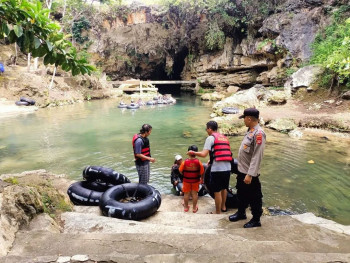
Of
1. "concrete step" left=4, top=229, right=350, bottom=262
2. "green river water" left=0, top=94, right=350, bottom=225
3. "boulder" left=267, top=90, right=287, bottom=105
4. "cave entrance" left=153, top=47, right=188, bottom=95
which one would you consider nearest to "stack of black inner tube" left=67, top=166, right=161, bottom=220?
"green river water" left=0, top=94, right=350, bottom=225

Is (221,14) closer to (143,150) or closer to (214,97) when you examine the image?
(214,97)

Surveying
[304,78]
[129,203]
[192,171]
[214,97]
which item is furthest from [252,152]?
[214,97]

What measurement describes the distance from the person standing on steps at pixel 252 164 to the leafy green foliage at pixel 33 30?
6.41ft

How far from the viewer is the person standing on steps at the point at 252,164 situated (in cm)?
313

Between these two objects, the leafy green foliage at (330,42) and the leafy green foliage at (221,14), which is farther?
the leafy green foliage at (221,14)

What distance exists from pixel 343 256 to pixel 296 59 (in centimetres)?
2100

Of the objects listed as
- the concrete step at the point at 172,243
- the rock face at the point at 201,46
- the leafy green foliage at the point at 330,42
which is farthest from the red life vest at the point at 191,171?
the rock face at the point at 201,46

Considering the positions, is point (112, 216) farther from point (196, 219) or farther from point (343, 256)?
point (343, 256)

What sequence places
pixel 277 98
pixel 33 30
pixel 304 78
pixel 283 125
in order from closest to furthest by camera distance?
pixel 33 30, pixel 283 125, pixel 277 98, pixel 304 78

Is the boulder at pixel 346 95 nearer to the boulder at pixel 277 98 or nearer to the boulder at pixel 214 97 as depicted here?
the boulder at pixel 277 98

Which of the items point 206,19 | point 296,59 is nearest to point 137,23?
point 206,19

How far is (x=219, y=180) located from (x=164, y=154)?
4879mm

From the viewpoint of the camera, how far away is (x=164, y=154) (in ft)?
28.8

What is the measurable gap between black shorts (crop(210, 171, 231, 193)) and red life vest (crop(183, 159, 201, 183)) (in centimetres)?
47
